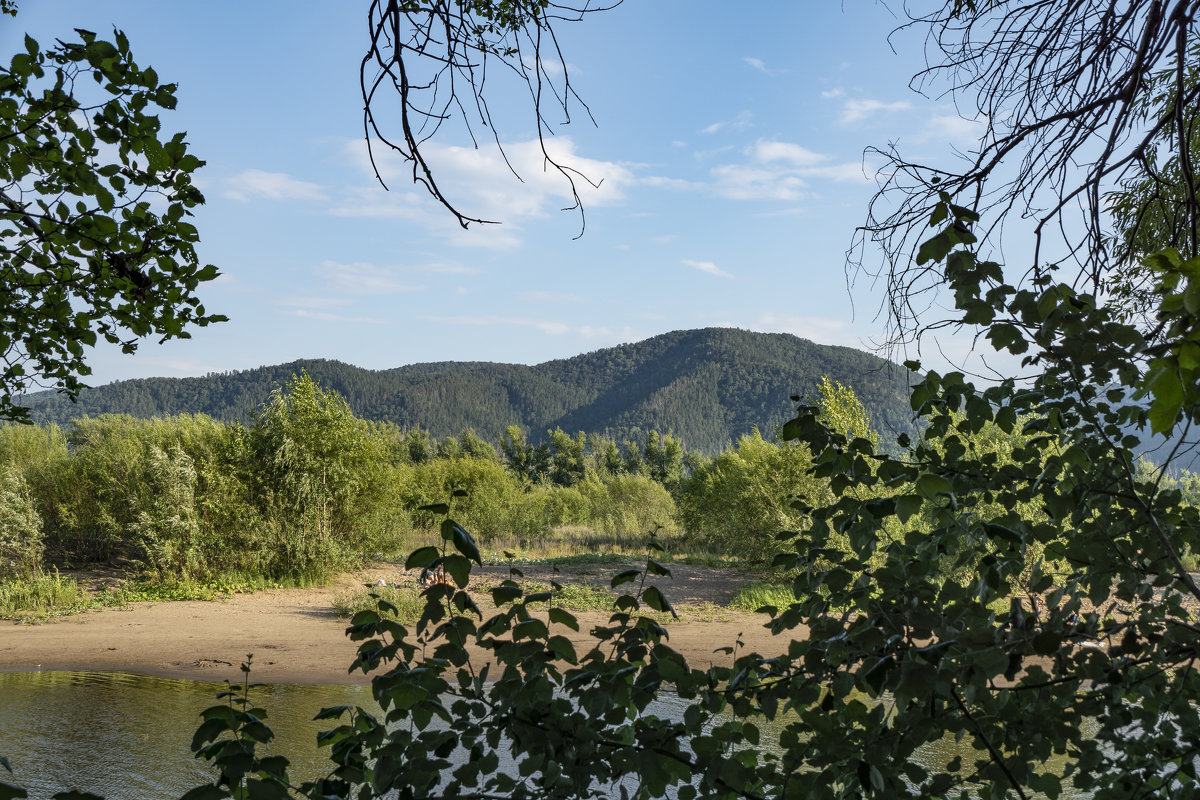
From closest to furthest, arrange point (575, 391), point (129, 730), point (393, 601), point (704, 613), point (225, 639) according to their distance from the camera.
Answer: point (129, 730), point (225, 639), point (393, 601), point (704, 613), point (575, 391)

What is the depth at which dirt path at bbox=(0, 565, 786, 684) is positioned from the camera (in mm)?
10742

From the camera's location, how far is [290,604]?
1508 centimetres

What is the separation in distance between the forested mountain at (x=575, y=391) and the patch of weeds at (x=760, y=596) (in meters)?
117

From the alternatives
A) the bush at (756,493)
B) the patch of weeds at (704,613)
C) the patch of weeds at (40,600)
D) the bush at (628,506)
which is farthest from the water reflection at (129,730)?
the bush at (628,506)

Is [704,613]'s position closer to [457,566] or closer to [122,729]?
[122,729]

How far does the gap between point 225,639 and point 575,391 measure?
547 feet

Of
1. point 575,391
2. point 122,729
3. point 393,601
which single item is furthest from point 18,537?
point 575,391

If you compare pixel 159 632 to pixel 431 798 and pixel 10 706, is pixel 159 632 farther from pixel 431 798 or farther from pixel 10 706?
pixel 431 798

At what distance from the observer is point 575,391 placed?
587 feet

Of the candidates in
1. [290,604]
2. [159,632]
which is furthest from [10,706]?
[290,604]

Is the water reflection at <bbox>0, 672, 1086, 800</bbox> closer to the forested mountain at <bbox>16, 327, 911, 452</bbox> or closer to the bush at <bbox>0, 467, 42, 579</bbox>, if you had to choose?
the bush at <bbox>0, 467, 42, 579</bbox>

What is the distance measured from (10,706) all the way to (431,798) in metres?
10.3

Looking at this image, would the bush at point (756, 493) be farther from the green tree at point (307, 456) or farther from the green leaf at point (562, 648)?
the green leaf at point (562, 648)

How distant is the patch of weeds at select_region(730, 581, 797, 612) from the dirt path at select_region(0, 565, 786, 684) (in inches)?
16.4
